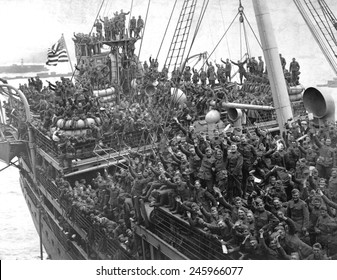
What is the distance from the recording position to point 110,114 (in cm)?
1792

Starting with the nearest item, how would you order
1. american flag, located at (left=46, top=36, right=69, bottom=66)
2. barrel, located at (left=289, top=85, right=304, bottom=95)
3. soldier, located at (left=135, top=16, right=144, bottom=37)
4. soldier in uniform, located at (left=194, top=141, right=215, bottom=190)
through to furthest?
soldier in uniform, located at (left=194, top=141, right=215, bottom=190) < barrel, located at (left=289, top=85, right=304, bottom=95) < american flag, located at (left=46, top=36, right=69, bottom=66) < soldier, located at (left=135, top=16, right=144, bottom=37)

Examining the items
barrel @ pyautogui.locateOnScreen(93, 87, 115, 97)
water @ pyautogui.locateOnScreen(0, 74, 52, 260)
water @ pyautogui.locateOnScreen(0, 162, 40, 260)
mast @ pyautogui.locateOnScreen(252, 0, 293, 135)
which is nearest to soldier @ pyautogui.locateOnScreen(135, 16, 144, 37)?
barrel @ pyautogui.locateOnScreen(93, 87, 115, 97)

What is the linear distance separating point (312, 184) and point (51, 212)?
38.9 feet

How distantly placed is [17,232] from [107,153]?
9.12 meters

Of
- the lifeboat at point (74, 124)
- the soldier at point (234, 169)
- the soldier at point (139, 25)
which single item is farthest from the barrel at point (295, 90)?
the soldier at point (234, 169)

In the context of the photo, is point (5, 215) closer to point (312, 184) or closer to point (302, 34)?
point (302, 34)

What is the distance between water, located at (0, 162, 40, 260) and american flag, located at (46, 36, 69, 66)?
7.72 m

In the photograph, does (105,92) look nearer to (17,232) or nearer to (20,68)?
(20,68)

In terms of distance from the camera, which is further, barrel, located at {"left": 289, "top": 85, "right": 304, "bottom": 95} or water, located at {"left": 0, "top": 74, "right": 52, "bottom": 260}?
water, located at {"left": 0, "top": 74, "right": 52, "bottom": 260}

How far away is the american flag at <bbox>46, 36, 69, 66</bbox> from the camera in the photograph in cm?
2094

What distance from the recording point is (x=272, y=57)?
37.9ft

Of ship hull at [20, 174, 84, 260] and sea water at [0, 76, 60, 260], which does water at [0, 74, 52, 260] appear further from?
ship hull at [20, 174, 84, 260]

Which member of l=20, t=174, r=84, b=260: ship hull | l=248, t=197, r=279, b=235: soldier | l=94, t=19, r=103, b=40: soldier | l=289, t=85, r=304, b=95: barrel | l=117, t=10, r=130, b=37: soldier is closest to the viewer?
l=248, t=197, r=279, b=235: soldier
